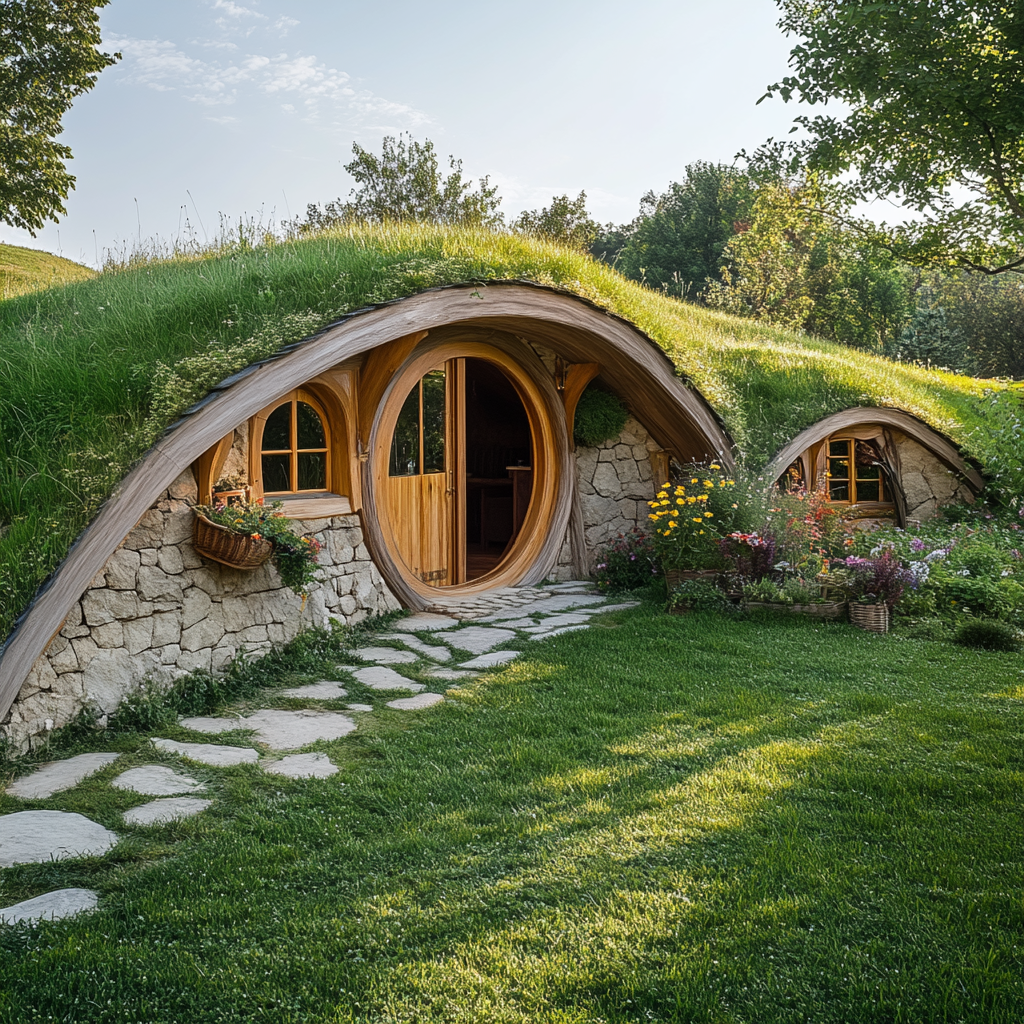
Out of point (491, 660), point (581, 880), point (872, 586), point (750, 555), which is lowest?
point (581, 880)

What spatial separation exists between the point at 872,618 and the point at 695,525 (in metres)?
1.74

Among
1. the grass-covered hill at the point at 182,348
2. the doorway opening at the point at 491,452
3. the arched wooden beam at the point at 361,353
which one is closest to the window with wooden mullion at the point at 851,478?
the grass-covered hill at the point at 182,348

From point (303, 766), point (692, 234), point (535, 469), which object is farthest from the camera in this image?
point (692, 234)

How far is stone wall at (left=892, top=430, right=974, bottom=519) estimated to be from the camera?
11094mm

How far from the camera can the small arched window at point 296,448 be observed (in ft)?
20.1

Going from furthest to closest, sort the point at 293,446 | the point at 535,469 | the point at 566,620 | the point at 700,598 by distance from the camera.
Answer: the point at 535,469 → the point at 700,598 → the point at 566,620 → the point at 293,446

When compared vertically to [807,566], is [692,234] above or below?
above

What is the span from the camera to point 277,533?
5289mm

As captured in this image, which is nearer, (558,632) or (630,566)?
(558,632)

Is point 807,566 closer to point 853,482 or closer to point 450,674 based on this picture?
point 450,674

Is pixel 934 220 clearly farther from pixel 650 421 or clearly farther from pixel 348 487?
pixel 348 487

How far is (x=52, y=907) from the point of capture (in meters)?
2.58

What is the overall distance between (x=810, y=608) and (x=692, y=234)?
33.4 m

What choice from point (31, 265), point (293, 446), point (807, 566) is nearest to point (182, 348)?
point (293, 446)
